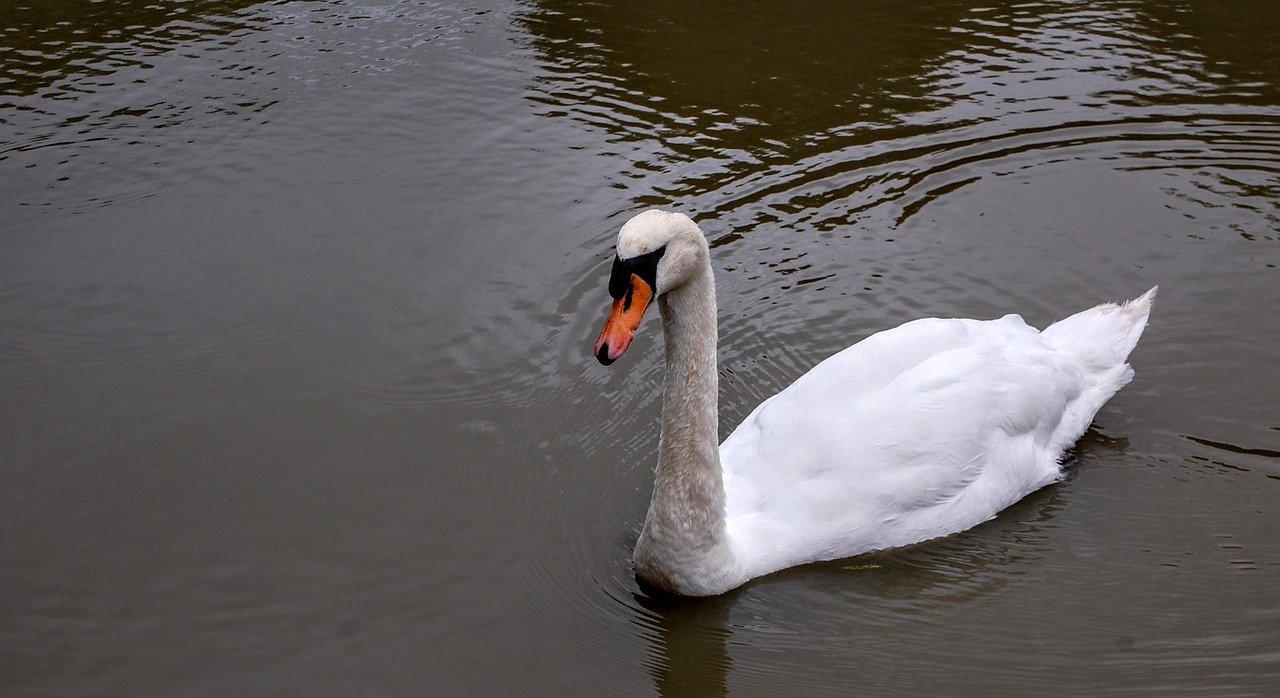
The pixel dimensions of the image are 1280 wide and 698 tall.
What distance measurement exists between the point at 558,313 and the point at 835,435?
8.25 ft

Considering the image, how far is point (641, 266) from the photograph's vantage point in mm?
4707

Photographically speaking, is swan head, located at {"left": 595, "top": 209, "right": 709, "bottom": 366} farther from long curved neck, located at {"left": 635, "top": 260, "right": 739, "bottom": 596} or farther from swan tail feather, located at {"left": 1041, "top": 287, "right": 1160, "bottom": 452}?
swan tail feather, located at {"left": 1041, "top": 287, "right": 1160, "bottom": 452}

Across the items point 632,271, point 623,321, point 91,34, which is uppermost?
point 632,271

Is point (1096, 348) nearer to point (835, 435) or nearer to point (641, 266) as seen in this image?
point (835, 435)

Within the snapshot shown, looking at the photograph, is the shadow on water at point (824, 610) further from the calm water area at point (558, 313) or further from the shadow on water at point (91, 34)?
the shadow on water at point (91, 34)

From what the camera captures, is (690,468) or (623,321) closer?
(623,321)

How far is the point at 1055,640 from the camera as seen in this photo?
201 inches

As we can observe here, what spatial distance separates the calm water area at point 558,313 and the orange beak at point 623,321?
53.1 inches

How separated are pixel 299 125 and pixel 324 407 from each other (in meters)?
3.87

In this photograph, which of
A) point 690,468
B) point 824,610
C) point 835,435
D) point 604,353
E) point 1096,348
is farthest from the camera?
point 1096,348

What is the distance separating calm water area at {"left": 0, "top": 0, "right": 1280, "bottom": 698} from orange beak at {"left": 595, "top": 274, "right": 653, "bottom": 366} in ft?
4.42

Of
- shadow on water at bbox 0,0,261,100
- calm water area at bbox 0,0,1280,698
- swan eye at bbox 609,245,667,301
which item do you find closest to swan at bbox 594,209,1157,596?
swan eye at bbox 609,245,667,301

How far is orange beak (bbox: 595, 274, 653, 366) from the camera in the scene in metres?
4.59

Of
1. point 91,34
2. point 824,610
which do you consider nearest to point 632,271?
point 824,610
